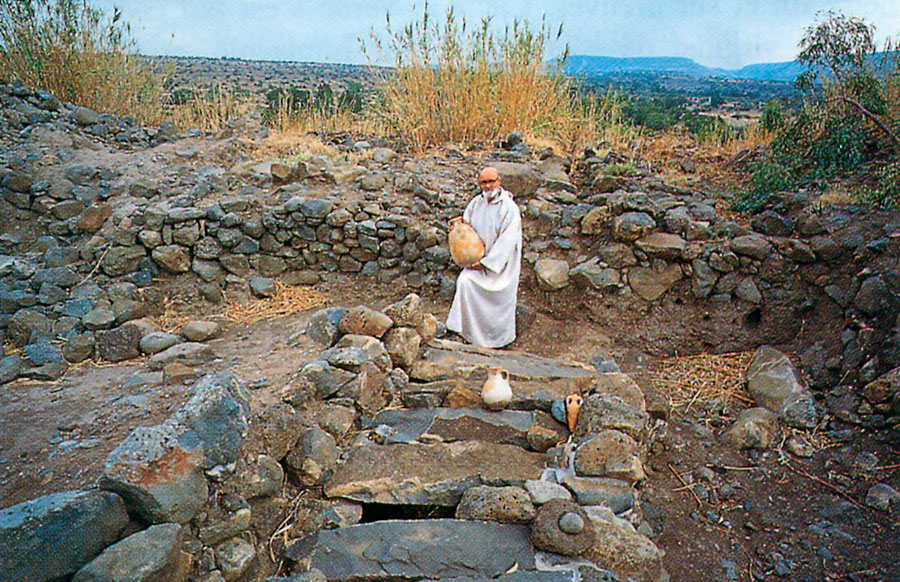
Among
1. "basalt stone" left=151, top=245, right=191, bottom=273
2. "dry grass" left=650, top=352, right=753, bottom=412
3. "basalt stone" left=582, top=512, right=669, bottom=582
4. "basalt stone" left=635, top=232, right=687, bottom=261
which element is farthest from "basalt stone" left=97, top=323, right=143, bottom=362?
"basalt stone" left=635, top=232, right=687, bottom=261

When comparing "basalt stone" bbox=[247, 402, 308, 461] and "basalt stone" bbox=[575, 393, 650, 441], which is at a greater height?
"basalt stone" bbox=[247, 402, 308, 461]

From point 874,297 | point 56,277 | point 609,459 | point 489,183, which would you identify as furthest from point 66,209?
point 874,297

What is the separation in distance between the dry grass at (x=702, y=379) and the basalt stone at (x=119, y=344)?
4.14 metres

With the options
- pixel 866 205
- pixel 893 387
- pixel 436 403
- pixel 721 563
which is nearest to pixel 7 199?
pixel 436 403

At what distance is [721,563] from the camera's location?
10.1 ft

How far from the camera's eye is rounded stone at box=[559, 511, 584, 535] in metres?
2.34

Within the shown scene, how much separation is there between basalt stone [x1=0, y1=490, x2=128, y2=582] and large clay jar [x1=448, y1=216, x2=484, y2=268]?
350cm

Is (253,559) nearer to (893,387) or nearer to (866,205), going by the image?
(893,387)

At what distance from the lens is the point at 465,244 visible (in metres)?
5.02

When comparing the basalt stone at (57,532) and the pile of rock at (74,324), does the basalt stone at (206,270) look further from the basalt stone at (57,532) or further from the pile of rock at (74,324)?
the basalt stone at (57,532)

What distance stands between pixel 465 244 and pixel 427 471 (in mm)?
2520

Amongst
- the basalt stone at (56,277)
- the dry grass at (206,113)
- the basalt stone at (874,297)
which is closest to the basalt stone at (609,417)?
the basalt stone at (874,297)

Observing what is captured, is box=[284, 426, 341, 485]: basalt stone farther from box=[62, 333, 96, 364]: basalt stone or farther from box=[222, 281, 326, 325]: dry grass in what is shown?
box=[222, 281, 326, 325]: dry grass

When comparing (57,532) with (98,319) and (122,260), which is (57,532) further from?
(122,260)
